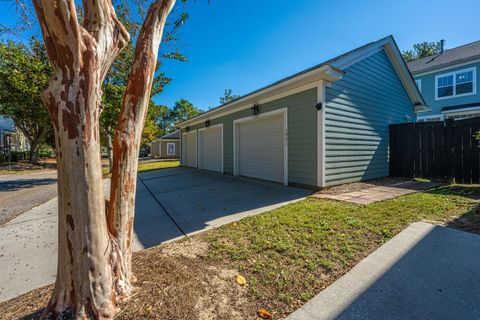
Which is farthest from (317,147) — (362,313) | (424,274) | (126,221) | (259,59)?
(259,59)

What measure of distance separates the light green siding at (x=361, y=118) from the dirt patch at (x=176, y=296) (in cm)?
437

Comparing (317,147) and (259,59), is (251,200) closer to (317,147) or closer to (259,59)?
(317,147)

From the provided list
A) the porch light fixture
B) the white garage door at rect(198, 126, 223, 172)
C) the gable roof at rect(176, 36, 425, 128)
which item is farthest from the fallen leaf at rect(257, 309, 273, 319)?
the white garage door at rect(198, 126, 223, 172)

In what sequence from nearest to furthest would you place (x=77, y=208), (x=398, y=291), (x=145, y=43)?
1. (x=77, y=208)
2. (x=398, y=291)
3. (x=145, y=43)

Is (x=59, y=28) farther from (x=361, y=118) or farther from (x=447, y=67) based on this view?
(x=447, y=67)

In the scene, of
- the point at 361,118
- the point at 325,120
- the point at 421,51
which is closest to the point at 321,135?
the point at 325,120

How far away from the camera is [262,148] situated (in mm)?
7520

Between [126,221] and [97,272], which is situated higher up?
[126,221]

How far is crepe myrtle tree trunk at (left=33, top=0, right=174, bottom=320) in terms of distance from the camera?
60.1 inches

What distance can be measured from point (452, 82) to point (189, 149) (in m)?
16.3

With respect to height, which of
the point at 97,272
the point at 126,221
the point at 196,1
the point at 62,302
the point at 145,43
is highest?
the point at 196,1

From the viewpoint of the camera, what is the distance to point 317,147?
18.4ft

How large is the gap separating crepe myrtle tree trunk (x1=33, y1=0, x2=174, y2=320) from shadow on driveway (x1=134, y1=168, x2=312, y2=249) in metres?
1.45

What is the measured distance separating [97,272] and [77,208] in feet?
1.68
